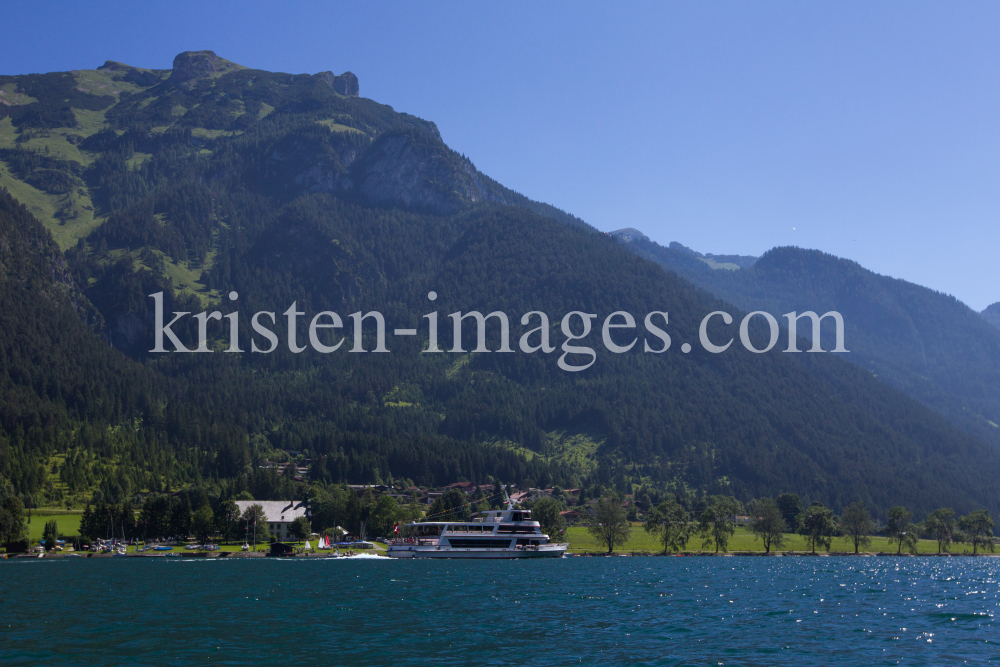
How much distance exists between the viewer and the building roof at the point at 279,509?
187750 millimetres

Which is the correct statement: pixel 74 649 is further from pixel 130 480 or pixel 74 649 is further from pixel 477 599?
pixel 130 480

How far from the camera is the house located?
184 meters

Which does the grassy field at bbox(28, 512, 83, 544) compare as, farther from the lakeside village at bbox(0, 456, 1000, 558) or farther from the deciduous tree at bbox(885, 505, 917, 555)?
the deciduous tree at bbox(885, 505, 917, 555)

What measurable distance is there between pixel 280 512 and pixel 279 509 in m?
1.90

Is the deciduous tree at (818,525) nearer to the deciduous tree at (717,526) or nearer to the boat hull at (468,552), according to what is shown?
the deciduous tree at (717,526)

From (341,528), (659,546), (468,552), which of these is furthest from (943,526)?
(341,528)

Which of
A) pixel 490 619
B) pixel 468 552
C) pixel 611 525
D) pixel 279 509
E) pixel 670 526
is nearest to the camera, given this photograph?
pixel 490 619

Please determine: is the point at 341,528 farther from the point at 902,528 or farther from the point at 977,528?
the point at 977,528

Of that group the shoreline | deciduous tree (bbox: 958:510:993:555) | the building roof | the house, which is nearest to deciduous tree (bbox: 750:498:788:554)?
the shoreline

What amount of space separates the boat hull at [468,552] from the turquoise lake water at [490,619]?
40.2 meters

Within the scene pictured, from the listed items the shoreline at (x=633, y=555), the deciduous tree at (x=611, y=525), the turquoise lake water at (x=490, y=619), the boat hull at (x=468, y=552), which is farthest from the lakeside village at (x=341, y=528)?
the turquoise lake water at (x=490, y=619)

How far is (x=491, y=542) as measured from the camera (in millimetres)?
144875

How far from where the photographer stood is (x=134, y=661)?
143ft

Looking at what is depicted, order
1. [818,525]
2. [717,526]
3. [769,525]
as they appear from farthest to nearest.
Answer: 1. [818,525]
2. [769,525]
3. [717,526]
